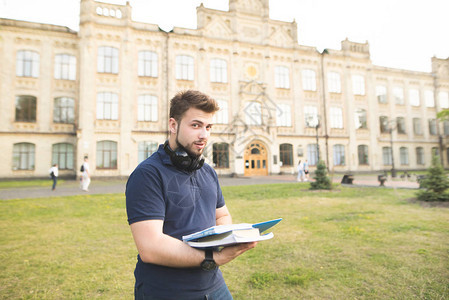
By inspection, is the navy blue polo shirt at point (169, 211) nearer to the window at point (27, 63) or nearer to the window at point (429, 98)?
the window at point (27, 63)

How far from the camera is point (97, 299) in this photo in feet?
11.1

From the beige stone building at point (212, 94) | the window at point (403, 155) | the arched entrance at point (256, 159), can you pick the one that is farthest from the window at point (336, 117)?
the arched entrance at point (256, 159)

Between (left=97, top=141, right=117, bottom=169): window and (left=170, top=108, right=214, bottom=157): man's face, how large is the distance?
25.2 metres

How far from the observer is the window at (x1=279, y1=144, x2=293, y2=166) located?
99.8 feet

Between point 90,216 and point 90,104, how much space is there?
63.7ft

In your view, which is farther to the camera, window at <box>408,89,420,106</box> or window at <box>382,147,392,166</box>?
window at <box>408,89,420,106</box>

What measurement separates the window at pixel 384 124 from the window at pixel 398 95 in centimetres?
336

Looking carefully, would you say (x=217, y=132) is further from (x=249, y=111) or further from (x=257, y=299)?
(x=257, y=299)

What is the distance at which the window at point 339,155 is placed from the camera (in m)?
32.2

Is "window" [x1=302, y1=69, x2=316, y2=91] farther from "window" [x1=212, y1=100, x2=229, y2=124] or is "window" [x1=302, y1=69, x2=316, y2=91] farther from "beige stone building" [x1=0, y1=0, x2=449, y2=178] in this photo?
"window" [x1=212, y1=100, x2=229, y2=124]

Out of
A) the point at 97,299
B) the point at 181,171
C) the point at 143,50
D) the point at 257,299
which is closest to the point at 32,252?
the point at 97,299

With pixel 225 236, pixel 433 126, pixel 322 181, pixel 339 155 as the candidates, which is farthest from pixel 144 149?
pixel 433 126

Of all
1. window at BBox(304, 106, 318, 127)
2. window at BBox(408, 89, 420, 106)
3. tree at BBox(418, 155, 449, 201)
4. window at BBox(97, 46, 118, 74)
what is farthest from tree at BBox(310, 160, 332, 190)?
window at BBox(408, 89, 420, 106)

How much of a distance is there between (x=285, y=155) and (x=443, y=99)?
92.7 ft
